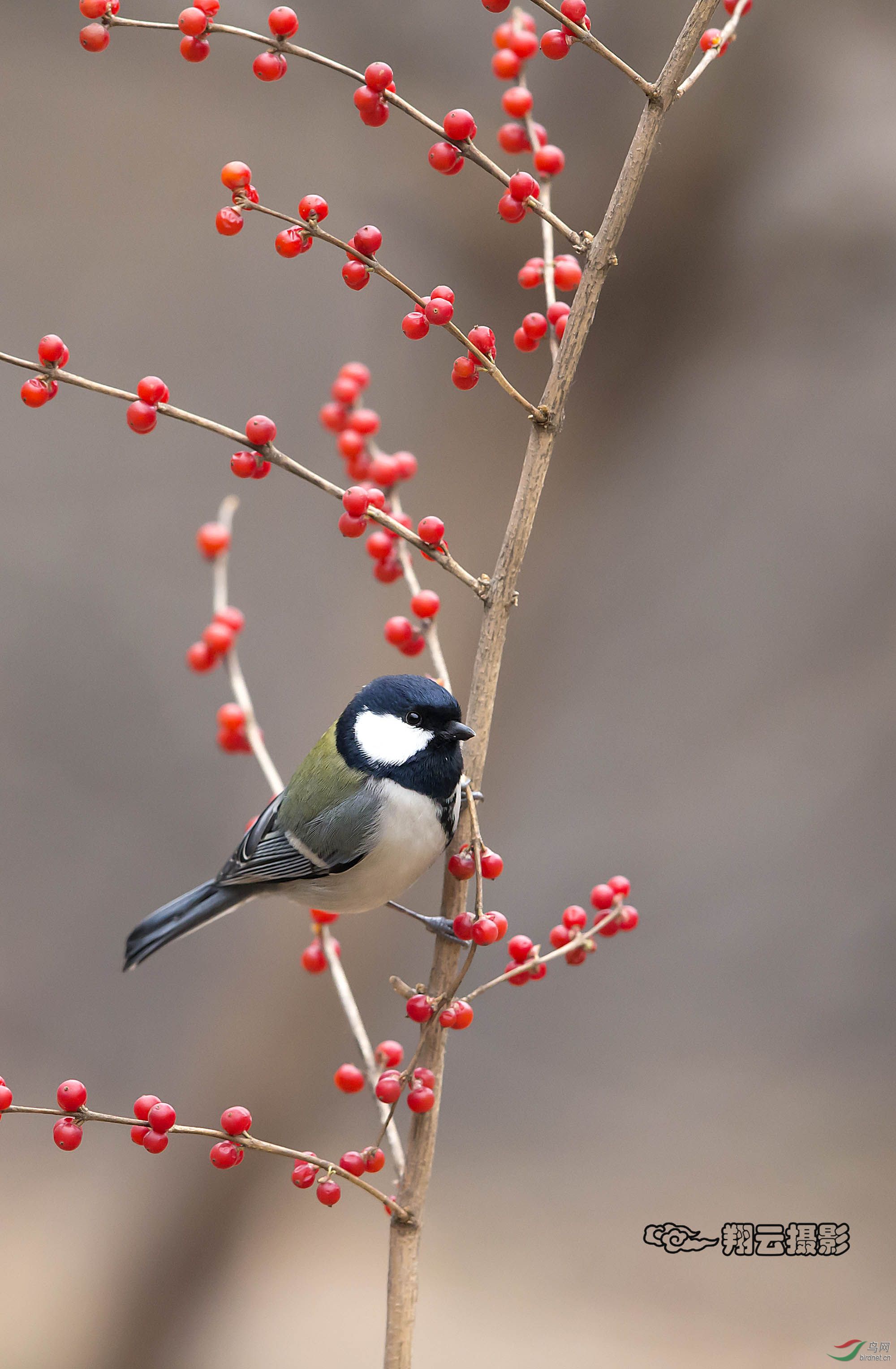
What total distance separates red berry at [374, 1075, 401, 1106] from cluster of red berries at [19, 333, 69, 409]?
44 centimetres

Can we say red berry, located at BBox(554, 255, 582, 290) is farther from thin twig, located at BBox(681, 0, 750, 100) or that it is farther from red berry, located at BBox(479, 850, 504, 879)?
red berry, located at BBox(479, 850, 504, 879)

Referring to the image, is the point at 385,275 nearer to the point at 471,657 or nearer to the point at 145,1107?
the point at 145,1107

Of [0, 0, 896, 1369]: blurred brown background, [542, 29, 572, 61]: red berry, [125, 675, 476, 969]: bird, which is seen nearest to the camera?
[542, 29, 572, 61]: red berry

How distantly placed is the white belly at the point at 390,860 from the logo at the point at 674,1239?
84 centimetres

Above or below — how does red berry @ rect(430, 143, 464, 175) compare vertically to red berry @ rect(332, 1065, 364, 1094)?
above

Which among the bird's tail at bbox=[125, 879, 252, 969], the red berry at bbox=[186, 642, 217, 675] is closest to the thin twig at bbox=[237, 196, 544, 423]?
the red berry at bbox=[186, 642, 217, 675]

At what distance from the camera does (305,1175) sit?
65 centimetres

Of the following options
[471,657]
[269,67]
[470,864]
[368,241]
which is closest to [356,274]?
[368,241]

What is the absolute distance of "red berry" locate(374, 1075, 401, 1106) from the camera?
0.63 m

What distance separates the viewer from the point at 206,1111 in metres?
1.71

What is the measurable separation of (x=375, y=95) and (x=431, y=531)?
0.82ft

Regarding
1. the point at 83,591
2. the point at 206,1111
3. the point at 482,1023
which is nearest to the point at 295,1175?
the point at 206,1111

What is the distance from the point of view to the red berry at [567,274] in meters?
0.67

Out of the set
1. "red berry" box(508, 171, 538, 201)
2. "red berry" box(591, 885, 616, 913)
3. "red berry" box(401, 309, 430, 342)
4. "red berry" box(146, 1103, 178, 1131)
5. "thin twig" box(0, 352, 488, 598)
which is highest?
"red berry" box(508, 171, 538, 201)
